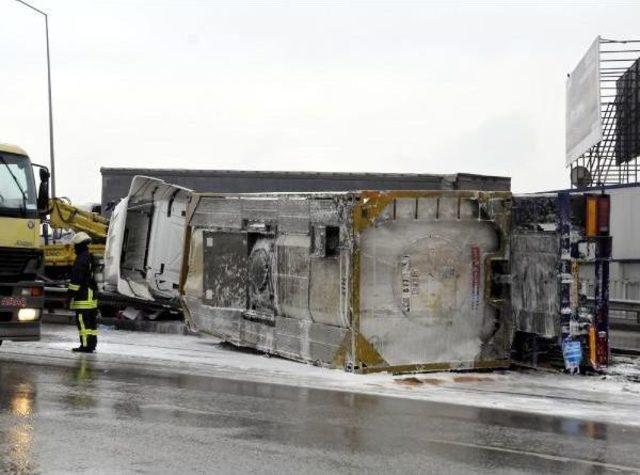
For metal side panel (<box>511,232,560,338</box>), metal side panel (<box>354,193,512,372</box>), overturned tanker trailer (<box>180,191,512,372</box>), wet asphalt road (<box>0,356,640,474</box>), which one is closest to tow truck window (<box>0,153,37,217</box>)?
wet asphalt road (<box>0,356,640,474</box>)

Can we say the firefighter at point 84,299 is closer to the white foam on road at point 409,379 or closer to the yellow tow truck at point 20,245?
the white foam on road at point 409,379

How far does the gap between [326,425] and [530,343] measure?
4.93 metres

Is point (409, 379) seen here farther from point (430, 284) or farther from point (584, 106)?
point (584, 106)

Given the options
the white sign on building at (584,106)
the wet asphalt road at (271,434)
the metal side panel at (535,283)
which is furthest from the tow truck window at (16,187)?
the white sign on building at (584,106)

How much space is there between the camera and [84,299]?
13.6 m

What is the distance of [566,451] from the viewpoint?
7496 mm

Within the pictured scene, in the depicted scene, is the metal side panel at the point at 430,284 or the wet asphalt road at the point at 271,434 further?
the metal side panel at the point at 430,284

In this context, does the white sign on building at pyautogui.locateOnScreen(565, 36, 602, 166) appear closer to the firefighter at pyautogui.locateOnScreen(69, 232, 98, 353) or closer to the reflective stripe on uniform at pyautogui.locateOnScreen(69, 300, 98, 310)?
the firefighter at pyautogui.locateOnScreen(69, 232, 98, 353)

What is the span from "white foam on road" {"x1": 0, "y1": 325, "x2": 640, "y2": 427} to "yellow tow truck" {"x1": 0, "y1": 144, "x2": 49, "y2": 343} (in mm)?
753

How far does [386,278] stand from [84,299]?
4738 millimetres

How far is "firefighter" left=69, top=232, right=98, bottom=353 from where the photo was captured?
13.5m

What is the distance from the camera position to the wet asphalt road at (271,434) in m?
6.77

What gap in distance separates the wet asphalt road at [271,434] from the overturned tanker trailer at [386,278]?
1.46 meters

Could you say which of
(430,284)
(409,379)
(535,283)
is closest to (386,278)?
(430,284)
